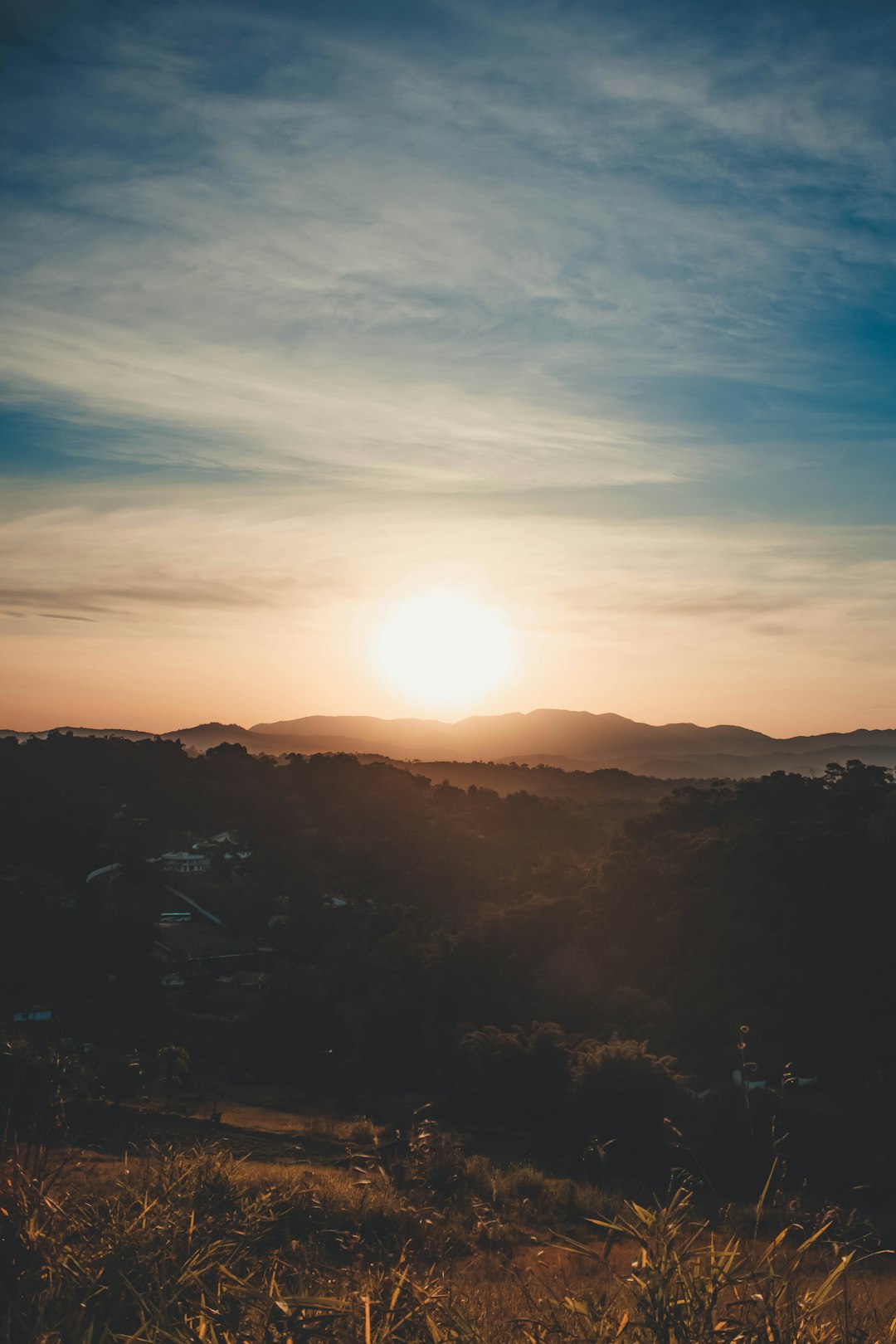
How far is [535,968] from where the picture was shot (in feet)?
96.1

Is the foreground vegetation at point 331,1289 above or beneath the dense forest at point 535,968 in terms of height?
above

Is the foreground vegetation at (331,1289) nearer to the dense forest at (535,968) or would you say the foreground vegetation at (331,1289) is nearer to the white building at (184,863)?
the dense forest at (535,968)

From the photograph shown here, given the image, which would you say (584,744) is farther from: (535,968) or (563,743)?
(535,968)

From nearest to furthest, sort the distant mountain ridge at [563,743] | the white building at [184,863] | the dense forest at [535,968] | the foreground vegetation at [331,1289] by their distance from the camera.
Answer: the foreground vegetation at [331,1289] < the dense forest at [535,968] < the white building at [184,863] < the distant mountain ridge at [563,743]

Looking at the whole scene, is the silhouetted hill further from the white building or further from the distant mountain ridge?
the white building

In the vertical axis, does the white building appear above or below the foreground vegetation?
below

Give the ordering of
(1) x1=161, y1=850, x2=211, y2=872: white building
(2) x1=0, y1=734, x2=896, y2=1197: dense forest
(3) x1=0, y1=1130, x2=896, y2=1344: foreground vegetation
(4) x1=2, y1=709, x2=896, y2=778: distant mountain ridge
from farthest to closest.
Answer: (4) x1=2, y1=709, x2=896, y2=778: distant mountain ridge < (1) x1=161, y1=850, x2=211, y2=872: white building < (2) x1=0, y1=734, x2=896, y2=1197: dense forest < (3) x1=0, y1=1130, x2=896, y2=1344: foreground vegetation

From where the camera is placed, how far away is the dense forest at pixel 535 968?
1877cm

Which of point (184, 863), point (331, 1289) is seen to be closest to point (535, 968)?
point (184, 863)

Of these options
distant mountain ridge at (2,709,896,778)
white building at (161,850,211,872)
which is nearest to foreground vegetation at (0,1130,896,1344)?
white building at (161,850,211,872)

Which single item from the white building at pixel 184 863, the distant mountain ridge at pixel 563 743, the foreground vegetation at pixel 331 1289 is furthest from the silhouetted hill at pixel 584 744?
the foreground vegetation at pixel 331 1289

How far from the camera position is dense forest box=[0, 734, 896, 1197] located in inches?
739

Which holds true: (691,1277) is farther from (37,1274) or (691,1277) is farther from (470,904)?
(470,904)

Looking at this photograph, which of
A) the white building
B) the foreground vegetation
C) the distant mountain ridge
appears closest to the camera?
the foreground vegetation
